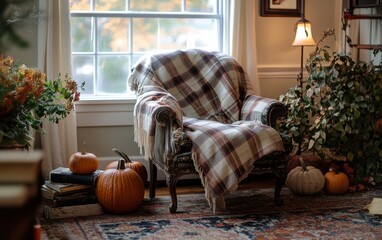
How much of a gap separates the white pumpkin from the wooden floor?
431 mm

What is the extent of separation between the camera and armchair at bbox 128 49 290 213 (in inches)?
144

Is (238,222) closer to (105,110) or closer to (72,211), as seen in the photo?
(72,211)

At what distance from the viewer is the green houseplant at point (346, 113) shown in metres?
4.31

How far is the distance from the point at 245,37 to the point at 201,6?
44cm

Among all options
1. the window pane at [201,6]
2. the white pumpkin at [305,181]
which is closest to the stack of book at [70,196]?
the white pumpkin at [305,181]

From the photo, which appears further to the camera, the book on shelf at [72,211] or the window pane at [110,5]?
the window pane at [110,5]

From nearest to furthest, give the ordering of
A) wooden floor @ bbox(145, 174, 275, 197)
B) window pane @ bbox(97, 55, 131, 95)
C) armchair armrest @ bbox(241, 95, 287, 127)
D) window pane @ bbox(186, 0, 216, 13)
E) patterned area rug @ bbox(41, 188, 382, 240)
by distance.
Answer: patterned area rug @ bbox(41, 188, 382, 240)
armchair armrest @ bbox(241, 95, 287, 127)
wooden floor @ bbox(145, 174, 275, 197)
window pane @ bbox(97, 55, 131, 95)
window pane @ bbox(186, 0, 216, 13)

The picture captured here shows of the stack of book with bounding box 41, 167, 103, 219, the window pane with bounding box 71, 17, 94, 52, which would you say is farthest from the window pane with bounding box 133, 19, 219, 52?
the stack of book with bounding box 41, 167, 103, 219

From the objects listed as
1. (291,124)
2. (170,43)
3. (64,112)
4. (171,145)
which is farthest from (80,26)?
(291,124)

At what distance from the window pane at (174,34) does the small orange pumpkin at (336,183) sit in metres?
1.42

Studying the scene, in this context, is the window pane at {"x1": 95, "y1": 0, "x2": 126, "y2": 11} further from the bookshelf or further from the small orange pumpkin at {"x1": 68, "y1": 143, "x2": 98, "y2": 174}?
the bookshelf

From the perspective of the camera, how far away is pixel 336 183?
425 centimetres

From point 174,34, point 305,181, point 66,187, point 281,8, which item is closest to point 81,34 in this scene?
point 174,34

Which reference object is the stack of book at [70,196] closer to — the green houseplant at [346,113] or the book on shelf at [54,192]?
the book on shelf at [54,192]
